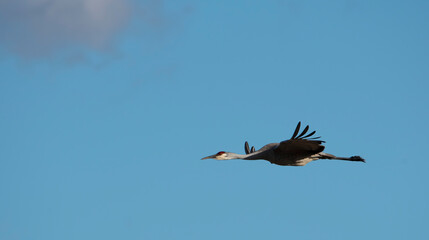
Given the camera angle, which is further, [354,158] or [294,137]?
[354,158]

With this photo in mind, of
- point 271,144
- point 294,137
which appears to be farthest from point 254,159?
point 294,137

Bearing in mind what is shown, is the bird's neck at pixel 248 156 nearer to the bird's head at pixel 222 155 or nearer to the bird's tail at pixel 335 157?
the bird's head at pixel 222 155

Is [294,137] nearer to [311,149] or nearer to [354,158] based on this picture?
[311,149]

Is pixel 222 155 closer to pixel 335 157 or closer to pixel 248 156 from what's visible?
pixel 248 156

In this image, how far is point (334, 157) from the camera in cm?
3525

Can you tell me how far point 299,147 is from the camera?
33.2 metres

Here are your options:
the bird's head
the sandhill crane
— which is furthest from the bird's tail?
the bird's head

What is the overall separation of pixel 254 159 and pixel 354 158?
14.7 ft

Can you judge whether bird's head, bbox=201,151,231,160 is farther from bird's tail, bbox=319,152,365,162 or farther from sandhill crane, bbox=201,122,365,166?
bird's tail, bbox=319,152,365,162

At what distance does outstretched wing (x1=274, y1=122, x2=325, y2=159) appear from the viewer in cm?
3203

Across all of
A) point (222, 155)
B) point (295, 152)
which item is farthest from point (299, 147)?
point (222, 155)

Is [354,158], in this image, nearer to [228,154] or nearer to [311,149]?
[311,149]

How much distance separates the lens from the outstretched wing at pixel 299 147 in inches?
1261

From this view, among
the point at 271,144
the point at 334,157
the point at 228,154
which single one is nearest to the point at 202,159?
the point at 228,154
